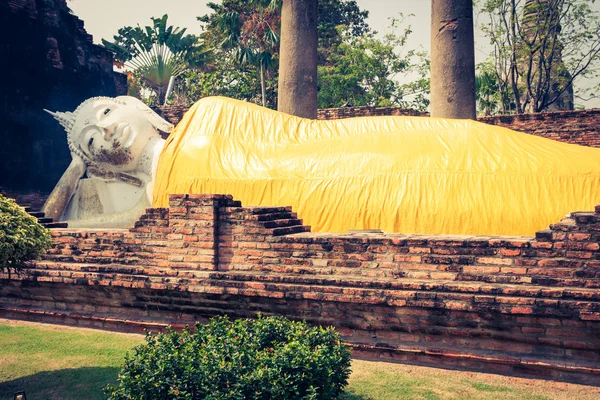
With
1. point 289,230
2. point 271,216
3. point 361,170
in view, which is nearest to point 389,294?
point 289,230

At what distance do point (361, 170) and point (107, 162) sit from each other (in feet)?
14.9

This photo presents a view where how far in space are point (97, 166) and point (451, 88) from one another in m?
5.70

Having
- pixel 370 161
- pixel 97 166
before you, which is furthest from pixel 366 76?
pixel 370 161

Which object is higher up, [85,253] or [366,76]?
[366,76]

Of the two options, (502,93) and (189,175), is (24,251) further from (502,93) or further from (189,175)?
Result: (502,93)

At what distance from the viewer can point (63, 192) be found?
9648mm

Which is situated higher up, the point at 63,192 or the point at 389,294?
the point at 63,192

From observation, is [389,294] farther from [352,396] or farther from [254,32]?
[254,32]

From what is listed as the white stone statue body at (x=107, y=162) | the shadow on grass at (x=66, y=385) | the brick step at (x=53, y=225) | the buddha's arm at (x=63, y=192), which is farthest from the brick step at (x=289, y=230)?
the buddha's arm at (x=63, y=192)

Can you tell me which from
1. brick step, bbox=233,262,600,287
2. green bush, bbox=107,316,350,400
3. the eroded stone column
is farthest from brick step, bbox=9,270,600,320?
the eroded stone column

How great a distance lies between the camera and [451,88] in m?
9.38

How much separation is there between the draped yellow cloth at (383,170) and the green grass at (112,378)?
198cm

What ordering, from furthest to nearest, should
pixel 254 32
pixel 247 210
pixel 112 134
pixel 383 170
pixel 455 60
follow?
pixel 254 32 < pixel 112 134 < pixel 455 60 < pixel 383 170 < pixel 247 210

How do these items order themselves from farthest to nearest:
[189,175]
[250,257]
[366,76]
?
[366,76] → [189,175] → [250,257]
